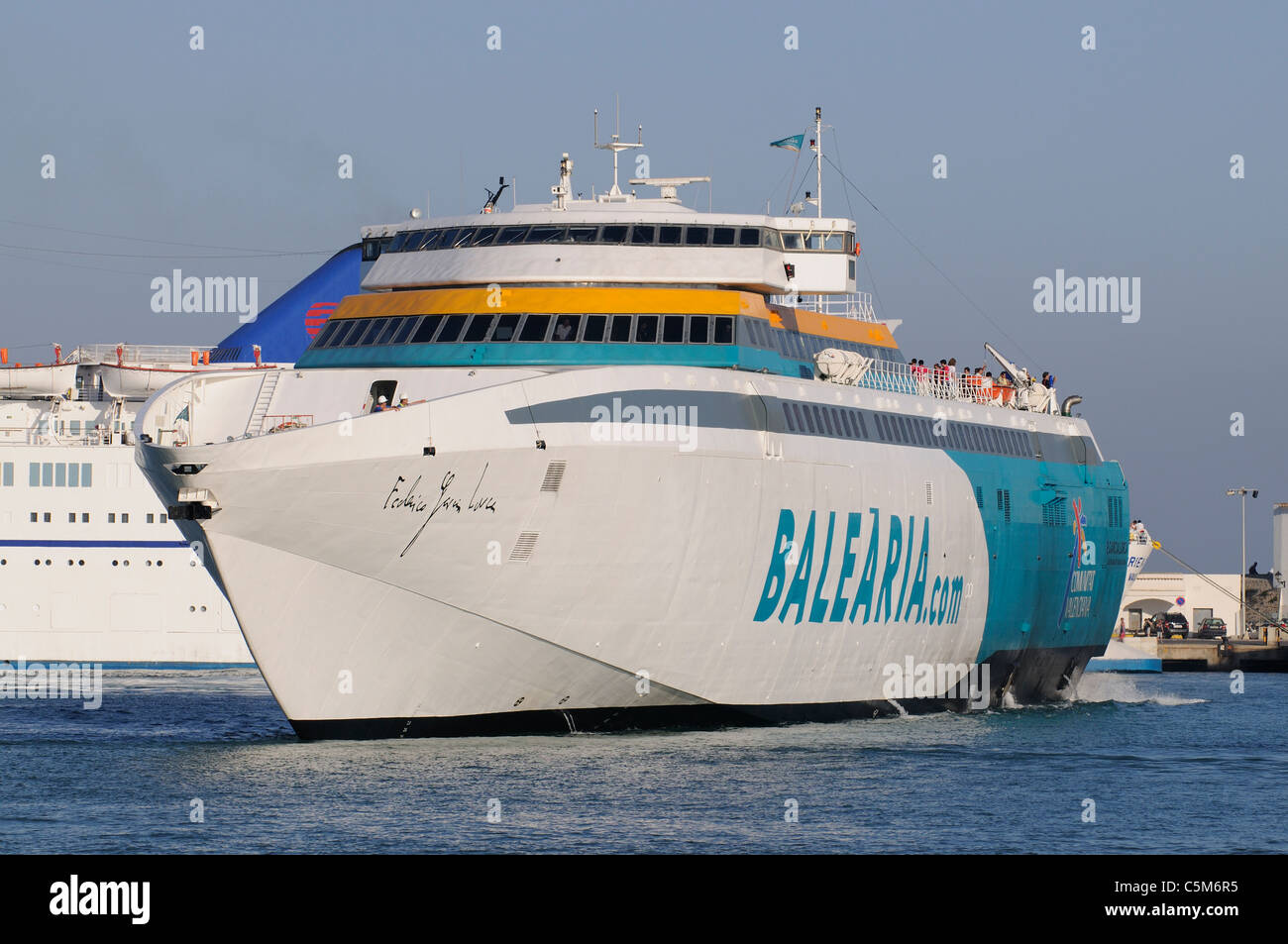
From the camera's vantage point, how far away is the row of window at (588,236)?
38406 mm

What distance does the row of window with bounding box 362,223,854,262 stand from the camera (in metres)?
38.4

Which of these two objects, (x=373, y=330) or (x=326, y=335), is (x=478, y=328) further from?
(x=326, y=335)

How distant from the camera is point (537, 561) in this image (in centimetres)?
3228

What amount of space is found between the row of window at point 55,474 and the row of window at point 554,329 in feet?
106

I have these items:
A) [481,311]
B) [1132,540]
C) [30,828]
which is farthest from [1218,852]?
[1132,540]

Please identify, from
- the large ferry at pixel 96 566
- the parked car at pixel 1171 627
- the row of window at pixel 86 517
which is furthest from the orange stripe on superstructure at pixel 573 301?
the parked car at pixel 1171 627

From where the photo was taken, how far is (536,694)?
33188 mm

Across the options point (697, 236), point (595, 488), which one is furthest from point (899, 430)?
point (595, 488)

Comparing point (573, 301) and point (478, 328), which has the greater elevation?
point (573, 301)

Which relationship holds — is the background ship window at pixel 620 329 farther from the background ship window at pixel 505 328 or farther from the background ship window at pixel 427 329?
the background ship window at pixel 427 329

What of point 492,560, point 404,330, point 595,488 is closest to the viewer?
point 492,560

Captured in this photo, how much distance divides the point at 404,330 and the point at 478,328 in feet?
5.29

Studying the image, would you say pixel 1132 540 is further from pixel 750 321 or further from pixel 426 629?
pixel 426 629
